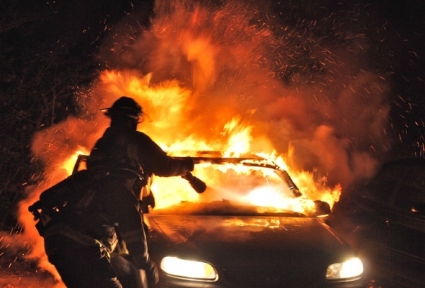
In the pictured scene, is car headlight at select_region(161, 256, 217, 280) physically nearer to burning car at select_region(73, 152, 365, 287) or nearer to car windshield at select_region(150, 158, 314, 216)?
burning car at select_region(73, 152, 365, 287)

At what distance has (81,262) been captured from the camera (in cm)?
372

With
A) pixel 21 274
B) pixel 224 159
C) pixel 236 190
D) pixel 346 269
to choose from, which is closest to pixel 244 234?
pixel 346 269

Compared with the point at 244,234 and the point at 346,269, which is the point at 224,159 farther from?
the point at 346,269

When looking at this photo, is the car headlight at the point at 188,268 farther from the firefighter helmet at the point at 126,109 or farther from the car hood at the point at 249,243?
the firefighter helmet at the point at 126,109

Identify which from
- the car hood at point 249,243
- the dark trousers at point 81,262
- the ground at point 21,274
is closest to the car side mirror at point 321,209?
the car hood at point 249,243

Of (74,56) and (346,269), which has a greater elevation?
(74,56)

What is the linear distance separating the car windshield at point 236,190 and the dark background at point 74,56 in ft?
14.8

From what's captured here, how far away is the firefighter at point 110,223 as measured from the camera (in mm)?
3725

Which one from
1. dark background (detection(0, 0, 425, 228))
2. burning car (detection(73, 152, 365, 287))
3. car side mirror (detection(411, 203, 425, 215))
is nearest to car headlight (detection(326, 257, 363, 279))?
burning car (detection(73, 152, 365, 287))

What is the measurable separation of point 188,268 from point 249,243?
1.89 ft

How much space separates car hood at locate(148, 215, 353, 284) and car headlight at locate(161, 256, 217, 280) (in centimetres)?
5

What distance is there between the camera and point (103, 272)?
146 inches

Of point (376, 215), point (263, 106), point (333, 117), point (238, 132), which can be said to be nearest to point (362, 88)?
point (333, 117)

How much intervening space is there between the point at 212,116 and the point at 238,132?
5.12 ft
